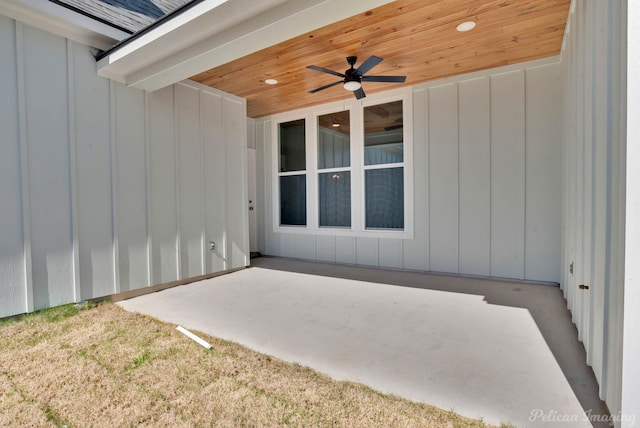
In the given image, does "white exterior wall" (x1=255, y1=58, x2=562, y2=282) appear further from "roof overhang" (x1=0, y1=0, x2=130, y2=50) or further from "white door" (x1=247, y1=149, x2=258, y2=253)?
"roof overhang" (x1=0, y1=0, x2=130, y2=50)

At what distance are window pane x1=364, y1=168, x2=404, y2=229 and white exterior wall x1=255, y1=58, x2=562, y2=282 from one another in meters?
0.26

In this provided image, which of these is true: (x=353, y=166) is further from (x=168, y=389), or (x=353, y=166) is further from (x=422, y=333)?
(x=168, y=389)

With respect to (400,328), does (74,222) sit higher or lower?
higher

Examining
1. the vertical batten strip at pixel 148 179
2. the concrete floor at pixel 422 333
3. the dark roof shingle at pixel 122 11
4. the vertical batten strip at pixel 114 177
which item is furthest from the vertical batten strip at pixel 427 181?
the vertical batten strip at pixel 114 177

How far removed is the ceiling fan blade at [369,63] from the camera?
322 cm

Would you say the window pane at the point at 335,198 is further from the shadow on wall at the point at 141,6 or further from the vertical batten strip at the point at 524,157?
the shadow on wall at the point at 141,6

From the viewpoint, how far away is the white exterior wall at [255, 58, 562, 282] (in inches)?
150

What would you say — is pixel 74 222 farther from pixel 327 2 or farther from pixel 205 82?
pixel 327 2

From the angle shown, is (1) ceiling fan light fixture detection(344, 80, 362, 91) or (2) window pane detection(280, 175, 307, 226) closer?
(1) ceiling fan light fixture detection(344, 80, 362, 91)

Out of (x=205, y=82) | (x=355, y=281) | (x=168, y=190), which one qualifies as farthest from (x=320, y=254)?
(x=205, y=82)

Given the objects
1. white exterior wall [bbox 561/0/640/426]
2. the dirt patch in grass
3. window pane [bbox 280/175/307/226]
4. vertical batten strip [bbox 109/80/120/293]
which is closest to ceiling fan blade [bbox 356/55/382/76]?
white exterior wall [bbox 561/0/640/426]

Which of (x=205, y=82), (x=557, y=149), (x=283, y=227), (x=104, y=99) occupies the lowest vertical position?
(x=283, y=227)

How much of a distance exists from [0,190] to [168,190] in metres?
1.56

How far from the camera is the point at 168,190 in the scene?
3.98 meters
